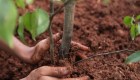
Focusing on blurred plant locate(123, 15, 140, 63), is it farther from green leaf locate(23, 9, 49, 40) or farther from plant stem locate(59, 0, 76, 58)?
green leaf locate(23, 9, 49, 40)

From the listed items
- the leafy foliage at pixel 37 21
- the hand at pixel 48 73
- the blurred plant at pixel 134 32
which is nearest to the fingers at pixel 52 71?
the hand at pixel 48 73

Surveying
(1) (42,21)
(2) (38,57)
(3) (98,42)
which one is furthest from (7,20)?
(3) (98,42)

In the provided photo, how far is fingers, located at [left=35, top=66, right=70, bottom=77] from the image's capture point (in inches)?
51.3

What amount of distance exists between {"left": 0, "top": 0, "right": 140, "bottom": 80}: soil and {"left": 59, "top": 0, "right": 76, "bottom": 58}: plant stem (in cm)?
5

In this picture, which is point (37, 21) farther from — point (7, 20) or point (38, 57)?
point (38, 57)

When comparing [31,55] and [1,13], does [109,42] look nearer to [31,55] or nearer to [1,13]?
[31,55]

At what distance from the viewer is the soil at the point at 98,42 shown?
145 cm

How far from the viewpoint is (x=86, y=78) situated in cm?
138

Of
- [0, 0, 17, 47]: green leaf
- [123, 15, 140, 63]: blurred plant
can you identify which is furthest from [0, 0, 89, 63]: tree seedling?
[123, 15, 140, 63]: blurred plant

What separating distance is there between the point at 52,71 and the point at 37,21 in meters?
0.43

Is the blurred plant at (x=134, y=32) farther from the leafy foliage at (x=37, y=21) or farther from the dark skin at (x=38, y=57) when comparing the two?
the leafy foliage at (x=37, y=21)

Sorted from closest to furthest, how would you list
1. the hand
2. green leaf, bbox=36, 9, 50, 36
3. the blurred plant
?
green leaf, bbox=36, 9, 50, 36
the blurred plant
the hand

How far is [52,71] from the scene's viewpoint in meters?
1.32

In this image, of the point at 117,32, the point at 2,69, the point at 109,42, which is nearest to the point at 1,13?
the point at 2,69
